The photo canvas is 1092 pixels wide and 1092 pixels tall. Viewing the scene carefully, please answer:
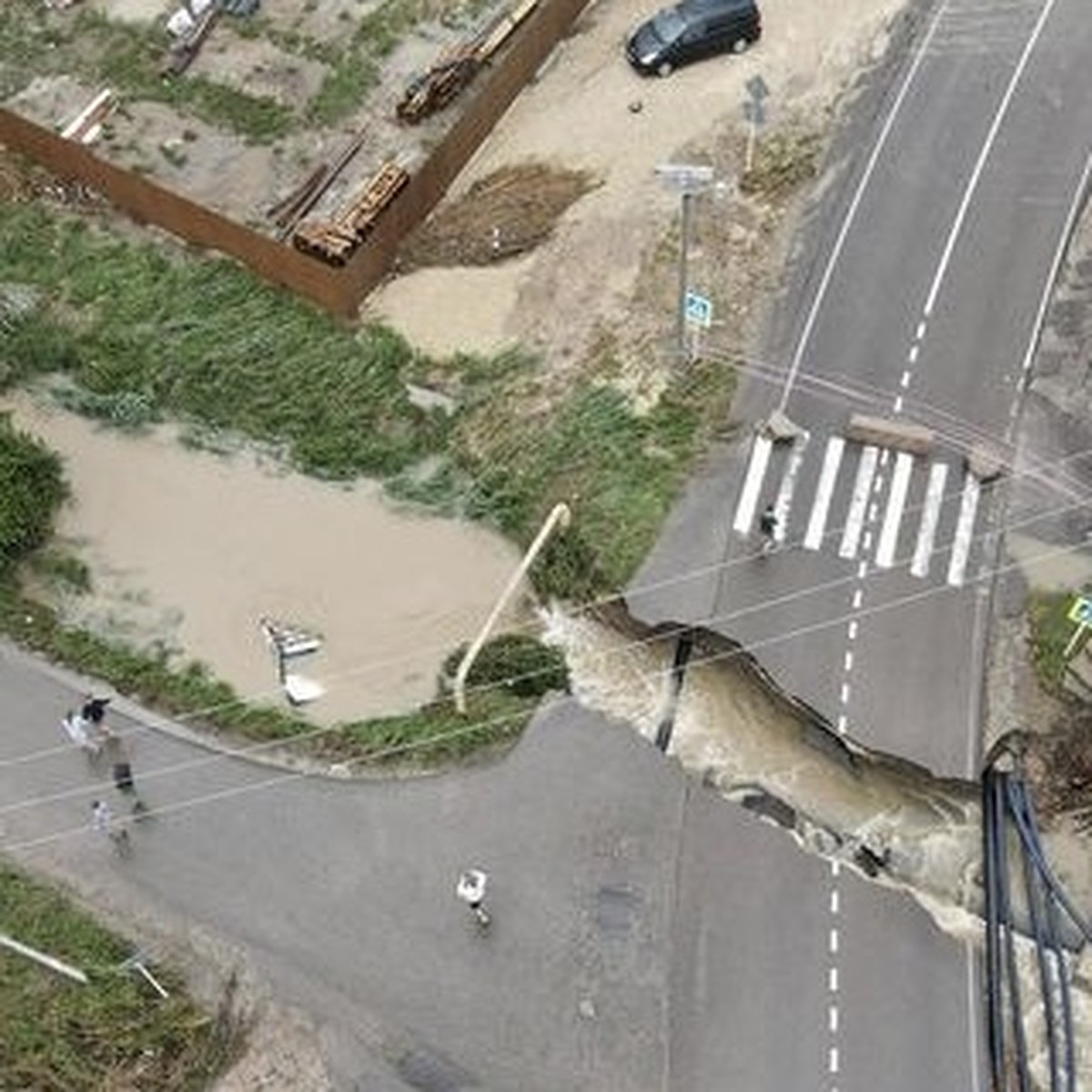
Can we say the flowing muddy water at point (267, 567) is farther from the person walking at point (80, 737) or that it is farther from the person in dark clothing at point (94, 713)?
the person walking at point (80, 737)

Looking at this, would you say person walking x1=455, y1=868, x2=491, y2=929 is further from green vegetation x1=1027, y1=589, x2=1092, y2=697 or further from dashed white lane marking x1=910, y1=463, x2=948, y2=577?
green vegetation x1=1027, y1=589, x2=1092, y2=697

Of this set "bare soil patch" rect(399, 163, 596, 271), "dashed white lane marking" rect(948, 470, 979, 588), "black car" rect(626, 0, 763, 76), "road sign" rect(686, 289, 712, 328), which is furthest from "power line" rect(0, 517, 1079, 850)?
"black car" rect(626, 0, 763, 76)

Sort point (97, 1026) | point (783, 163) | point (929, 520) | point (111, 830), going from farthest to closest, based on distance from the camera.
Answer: point (783, 163)
point (929, 520)
point (111, 830)
point (97, 1026)

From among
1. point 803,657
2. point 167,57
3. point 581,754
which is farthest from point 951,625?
point 167,57

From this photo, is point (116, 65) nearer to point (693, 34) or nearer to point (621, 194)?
point (621, 194)

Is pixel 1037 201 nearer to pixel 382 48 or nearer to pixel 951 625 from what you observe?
pixel 951 625

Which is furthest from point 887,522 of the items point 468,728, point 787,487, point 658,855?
point 468,728
